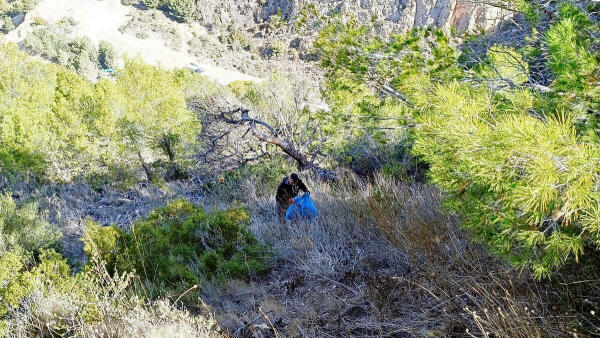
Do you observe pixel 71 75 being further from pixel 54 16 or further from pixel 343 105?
pixel 54 16

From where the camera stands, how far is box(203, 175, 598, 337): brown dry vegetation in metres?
2.18

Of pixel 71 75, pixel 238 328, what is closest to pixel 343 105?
pixel 238 328

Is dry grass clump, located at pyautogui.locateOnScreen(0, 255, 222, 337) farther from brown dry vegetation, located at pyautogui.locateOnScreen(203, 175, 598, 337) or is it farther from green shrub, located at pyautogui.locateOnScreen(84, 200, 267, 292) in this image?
green shrub, located at pyautogui.locateOnScreen(84, 200, 267, 292)

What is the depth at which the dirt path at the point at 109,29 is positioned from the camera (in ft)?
135

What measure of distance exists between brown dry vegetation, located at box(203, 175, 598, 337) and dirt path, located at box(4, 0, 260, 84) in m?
34.7

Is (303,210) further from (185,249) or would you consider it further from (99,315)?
(99,315)

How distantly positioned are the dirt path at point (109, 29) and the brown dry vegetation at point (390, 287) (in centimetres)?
3467

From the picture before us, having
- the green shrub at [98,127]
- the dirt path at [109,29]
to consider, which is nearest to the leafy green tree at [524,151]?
the green shrub at [98,127]

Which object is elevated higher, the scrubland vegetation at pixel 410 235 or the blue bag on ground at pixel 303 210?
the scrubland vegetation at pixel 410 235

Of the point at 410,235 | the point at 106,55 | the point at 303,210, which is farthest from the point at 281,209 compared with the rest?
the point at 106,55

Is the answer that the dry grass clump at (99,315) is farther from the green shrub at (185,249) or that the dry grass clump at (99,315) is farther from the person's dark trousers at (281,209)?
the person's dark trousers at (281,209)

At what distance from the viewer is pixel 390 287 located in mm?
2939

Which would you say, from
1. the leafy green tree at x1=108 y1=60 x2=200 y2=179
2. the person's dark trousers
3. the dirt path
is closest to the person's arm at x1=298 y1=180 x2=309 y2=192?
the person's dark trousers

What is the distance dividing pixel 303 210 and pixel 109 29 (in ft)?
161
